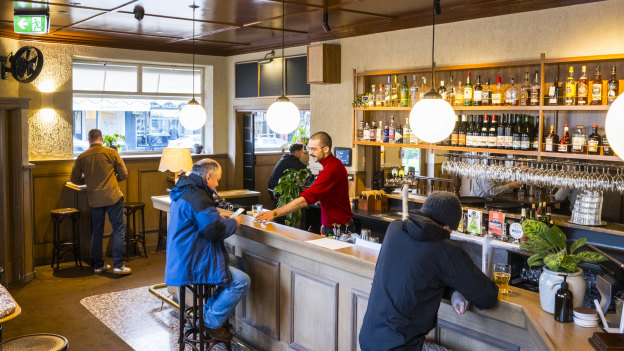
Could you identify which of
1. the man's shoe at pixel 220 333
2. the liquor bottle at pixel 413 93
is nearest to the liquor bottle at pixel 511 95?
the liquor bottle at pixel 413 93

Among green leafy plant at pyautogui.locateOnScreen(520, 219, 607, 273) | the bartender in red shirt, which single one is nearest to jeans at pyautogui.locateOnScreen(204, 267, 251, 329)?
the bartender in red shirt

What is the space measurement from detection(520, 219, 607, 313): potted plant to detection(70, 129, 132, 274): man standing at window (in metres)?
5.80

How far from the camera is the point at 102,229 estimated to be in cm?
764

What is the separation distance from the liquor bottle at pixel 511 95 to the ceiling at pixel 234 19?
72 cm

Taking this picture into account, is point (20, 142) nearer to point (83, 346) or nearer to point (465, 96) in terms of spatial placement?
point (83, 346)

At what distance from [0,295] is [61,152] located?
207 inches

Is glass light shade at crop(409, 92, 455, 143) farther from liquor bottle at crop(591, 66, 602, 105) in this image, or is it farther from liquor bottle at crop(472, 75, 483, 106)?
liquor bottle at crop(472, 75, 483, 106)

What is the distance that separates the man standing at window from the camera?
7.46 m

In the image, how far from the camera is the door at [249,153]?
9.66 m

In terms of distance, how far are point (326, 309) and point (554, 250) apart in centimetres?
180

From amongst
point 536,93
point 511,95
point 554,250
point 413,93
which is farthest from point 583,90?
point 554,250

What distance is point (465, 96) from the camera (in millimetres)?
5914

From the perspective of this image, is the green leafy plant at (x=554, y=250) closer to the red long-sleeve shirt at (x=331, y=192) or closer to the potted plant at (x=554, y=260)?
the potted plant at (x=554, y=260)

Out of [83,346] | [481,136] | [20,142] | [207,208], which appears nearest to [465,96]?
[481,136]
